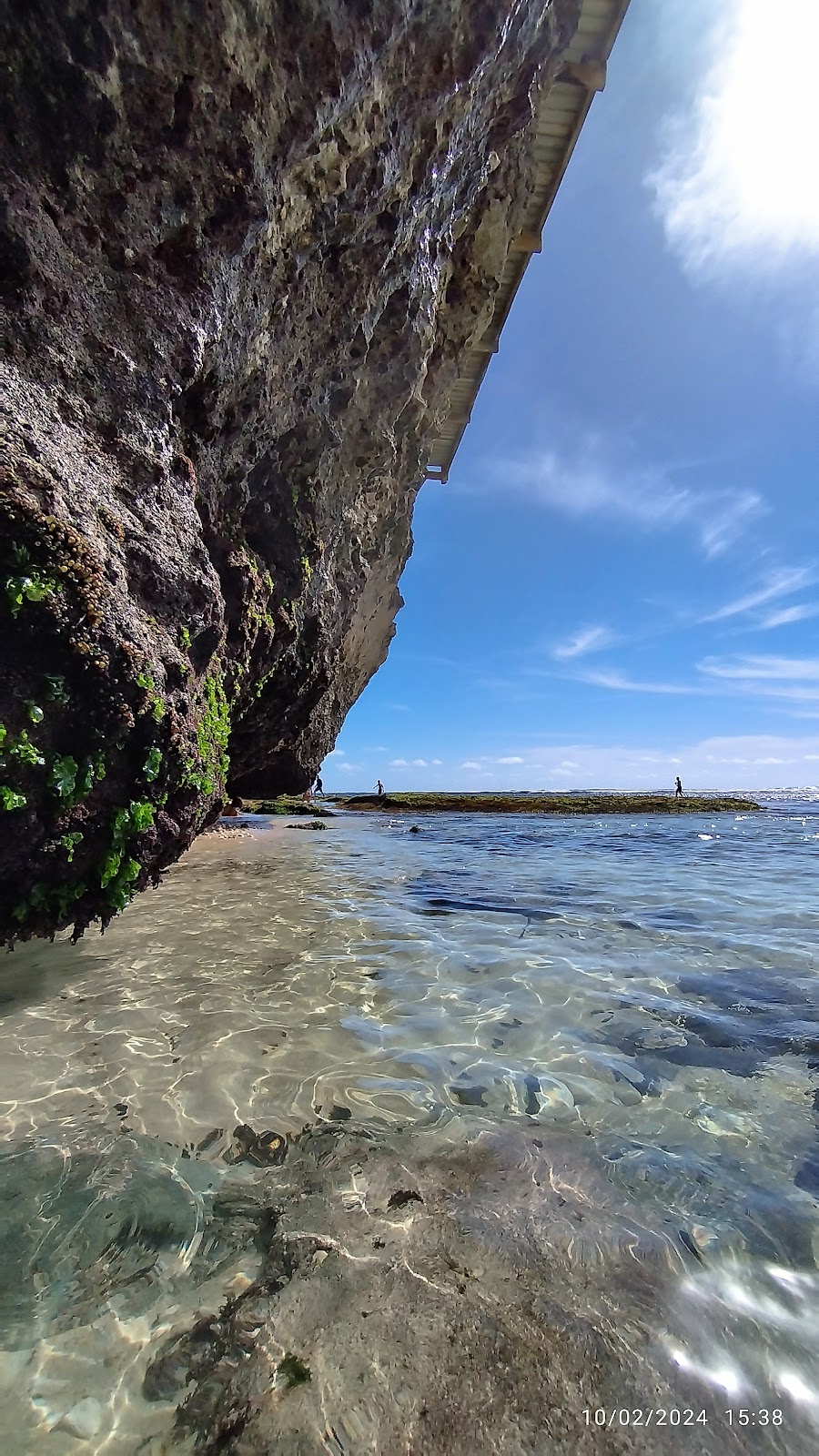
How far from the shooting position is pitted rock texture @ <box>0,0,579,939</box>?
4109 millimetres

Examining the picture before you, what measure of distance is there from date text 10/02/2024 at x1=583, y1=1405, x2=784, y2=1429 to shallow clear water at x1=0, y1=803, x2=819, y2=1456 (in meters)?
0.06

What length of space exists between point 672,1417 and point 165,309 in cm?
705

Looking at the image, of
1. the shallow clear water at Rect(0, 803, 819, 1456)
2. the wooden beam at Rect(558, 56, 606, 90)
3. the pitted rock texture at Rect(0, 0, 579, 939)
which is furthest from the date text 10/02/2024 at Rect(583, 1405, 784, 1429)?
the wooden beam at Rect(558, 56, 606, 90)

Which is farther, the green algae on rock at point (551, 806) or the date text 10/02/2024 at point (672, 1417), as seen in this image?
the green algae on rock at point (551, 806)

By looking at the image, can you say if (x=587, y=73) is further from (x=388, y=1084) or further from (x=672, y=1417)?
(x=672, y=1417)

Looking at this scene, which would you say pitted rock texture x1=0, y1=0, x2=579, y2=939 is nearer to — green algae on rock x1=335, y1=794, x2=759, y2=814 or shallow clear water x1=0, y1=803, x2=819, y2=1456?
shallow clear water x1=0, y1=803, x2=819, y2=1456

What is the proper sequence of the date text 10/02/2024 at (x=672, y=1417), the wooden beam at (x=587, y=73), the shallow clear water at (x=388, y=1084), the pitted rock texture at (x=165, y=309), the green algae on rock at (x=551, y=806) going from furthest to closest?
the green algae on rock at (x=551, y=806) → the wooden beam at (x=587, y=73) → the pitted rock texture at (x=165, y=309) → the shallow clear water at (x=388, y=1084) → the date text 10/02/2024 at (x=672, y=1417)

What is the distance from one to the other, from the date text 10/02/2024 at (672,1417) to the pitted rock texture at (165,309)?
13.9ft

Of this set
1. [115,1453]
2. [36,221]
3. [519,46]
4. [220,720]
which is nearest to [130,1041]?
[115,1453]

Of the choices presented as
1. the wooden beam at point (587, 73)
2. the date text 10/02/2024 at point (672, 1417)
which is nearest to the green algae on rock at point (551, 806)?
the wooden beam at point (587, 73)

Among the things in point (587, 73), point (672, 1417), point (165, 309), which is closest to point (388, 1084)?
point (672, 1417)

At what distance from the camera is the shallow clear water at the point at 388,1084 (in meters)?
2.12

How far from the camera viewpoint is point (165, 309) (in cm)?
503

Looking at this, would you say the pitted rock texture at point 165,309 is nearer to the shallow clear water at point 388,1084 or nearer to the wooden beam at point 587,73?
the wooden beam at point 587,73
